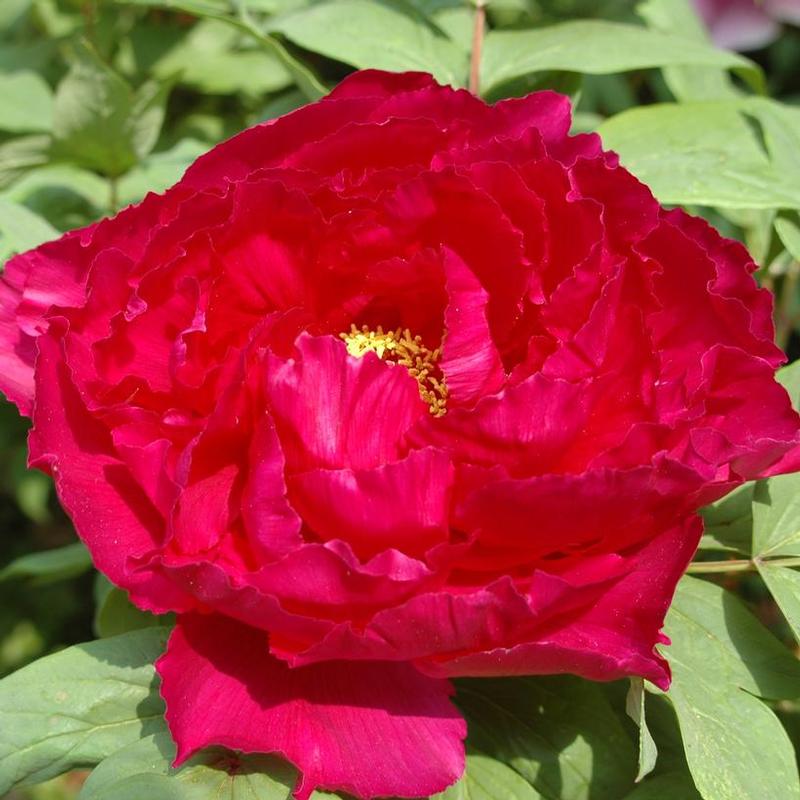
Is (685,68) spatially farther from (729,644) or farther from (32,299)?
(32,299)

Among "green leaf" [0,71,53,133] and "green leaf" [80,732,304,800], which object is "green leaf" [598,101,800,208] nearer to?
"green leaf" [80,732,304,800]

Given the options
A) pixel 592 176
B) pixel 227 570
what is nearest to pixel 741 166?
pixel 592 176

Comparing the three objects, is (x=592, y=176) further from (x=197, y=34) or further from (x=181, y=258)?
(x=197, y=34)

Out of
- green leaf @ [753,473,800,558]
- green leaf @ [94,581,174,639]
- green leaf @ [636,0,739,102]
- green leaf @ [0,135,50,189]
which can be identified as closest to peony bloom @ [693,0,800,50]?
green leaf @ [636,0,739,102]

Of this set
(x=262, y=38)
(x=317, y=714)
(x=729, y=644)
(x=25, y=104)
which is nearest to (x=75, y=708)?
(x=317, y=714)

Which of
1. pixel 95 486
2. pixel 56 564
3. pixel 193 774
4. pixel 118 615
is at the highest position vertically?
pixel 95 486
